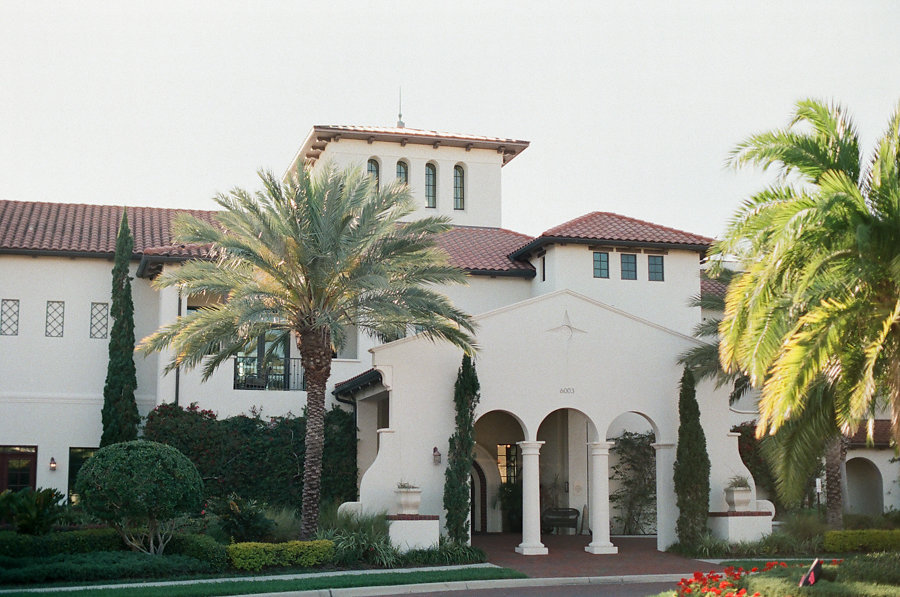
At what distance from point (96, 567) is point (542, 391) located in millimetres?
11089

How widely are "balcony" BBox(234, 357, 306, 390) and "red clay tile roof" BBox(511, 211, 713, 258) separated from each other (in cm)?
791

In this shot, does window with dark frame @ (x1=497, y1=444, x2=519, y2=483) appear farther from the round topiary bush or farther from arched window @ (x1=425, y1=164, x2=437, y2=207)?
the round topiary bush

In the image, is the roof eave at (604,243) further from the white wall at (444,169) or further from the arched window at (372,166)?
the arched window at (372,166)

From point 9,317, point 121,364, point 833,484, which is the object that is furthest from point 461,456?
point 9,317

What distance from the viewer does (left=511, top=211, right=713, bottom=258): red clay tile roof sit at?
3102 centimetres

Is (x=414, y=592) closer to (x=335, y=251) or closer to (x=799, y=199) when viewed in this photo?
(x=335, y=251)

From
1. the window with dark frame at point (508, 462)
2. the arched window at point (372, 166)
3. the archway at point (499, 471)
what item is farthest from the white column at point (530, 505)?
the arched window at point (372, 166)

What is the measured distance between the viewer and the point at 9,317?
1172 inches

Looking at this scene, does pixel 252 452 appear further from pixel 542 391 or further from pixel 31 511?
pixel 542 391

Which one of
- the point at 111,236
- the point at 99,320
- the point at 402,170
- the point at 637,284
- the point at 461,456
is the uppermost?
the point at 402,170

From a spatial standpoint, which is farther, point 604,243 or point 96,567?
point 604,243

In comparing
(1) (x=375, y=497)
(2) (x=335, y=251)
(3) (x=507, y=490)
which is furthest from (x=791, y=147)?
(3) (x=507, y=490)

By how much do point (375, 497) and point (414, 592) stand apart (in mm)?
4871

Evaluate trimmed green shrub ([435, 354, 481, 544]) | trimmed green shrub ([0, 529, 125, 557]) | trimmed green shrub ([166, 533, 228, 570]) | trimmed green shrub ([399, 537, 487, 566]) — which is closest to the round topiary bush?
trimmed green shrub ([166, 533, 228, 570])
